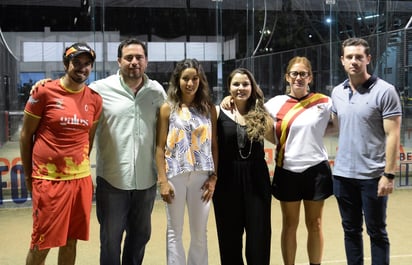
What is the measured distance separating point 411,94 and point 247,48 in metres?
2.33

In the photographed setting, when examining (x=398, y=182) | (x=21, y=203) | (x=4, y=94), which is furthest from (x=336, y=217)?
(x=4, y=94)

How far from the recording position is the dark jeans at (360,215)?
9.58ft

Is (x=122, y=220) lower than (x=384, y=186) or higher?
lower

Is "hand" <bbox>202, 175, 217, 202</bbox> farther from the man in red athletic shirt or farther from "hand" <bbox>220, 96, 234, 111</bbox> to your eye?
the man in red athletic shirt

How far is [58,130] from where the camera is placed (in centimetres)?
260

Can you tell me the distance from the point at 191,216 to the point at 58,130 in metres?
0.87

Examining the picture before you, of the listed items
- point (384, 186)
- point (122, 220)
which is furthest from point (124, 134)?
point (384, 186)

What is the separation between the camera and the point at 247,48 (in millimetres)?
6387

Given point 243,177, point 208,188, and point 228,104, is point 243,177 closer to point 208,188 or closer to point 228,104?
point 208,188

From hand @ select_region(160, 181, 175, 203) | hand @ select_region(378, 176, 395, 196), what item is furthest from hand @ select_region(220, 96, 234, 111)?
hand @ select_region(378, 176, 395, 196)

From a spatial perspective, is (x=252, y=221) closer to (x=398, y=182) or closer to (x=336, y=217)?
(x=336, y=217)

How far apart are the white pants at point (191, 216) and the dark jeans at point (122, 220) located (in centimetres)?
14

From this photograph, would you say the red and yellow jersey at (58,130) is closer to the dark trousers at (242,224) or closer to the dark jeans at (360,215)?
the dark trousers at (242,224)

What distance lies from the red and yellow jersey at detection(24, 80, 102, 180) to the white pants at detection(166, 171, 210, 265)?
0.55m
